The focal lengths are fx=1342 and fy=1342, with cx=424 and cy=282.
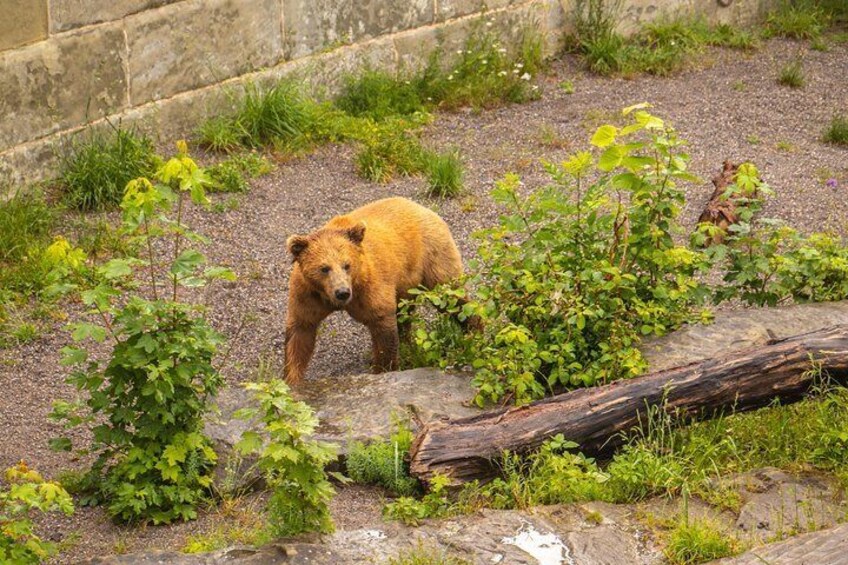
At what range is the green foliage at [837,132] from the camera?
11.0 m

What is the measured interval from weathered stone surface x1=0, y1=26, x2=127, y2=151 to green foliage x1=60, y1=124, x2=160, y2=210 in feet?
0.86

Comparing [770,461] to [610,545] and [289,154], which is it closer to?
[610,545]

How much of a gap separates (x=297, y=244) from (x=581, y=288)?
1564mm

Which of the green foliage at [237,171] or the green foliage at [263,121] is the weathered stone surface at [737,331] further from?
the green foliage at [263,121]

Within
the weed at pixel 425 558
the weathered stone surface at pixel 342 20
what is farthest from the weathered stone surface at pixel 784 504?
the weathered stone surface at pixel 342 20

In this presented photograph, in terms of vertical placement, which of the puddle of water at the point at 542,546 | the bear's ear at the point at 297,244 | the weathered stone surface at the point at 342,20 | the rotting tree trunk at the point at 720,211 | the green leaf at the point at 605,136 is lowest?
the puddle of water at the point at 542,546

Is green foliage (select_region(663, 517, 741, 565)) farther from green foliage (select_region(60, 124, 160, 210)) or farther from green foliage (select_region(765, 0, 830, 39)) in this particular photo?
green foliage (select_region(765, 0, 830, 39))

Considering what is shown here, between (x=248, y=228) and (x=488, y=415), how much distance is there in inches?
151

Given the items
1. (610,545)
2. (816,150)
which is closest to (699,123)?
(816,150)

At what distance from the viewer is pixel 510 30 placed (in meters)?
12.2

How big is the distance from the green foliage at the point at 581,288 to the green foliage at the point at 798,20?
7.12 metres

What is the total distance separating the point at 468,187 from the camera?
10.2 meters

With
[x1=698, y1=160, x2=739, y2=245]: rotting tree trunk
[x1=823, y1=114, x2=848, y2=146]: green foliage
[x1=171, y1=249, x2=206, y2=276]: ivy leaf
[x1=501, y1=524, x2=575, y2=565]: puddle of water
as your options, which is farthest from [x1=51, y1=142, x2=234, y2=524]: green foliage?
[x1=823, y1=114, x2=848, y2=146]: green foliage

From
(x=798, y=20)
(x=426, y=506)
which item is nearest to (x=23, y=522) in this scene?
(x=426, y=506)
